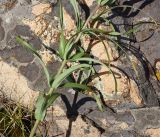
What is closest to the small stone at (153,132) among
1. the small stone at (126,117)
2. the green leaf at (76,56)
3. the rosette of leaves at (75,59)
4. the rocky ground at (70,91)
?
the rocky ground at (70,91)

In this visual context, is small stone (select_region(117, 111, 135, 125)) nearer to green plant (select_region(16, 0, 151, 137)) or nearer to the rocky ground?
the rocky ground

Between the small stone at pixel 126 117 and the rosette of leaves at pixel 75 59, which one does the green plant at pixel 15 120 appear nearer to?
the rosette of leaves at pixel 75 59

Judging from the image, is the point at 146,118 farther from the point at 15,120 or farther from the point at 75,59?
the point at 15,120

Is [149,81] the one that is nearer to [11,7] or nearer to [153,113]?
[153,113]

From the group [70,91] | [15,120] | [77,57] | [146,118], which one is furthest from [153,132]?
[15,120]

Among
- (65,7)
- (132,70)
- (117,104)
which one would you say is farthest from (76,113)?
(65,7)
